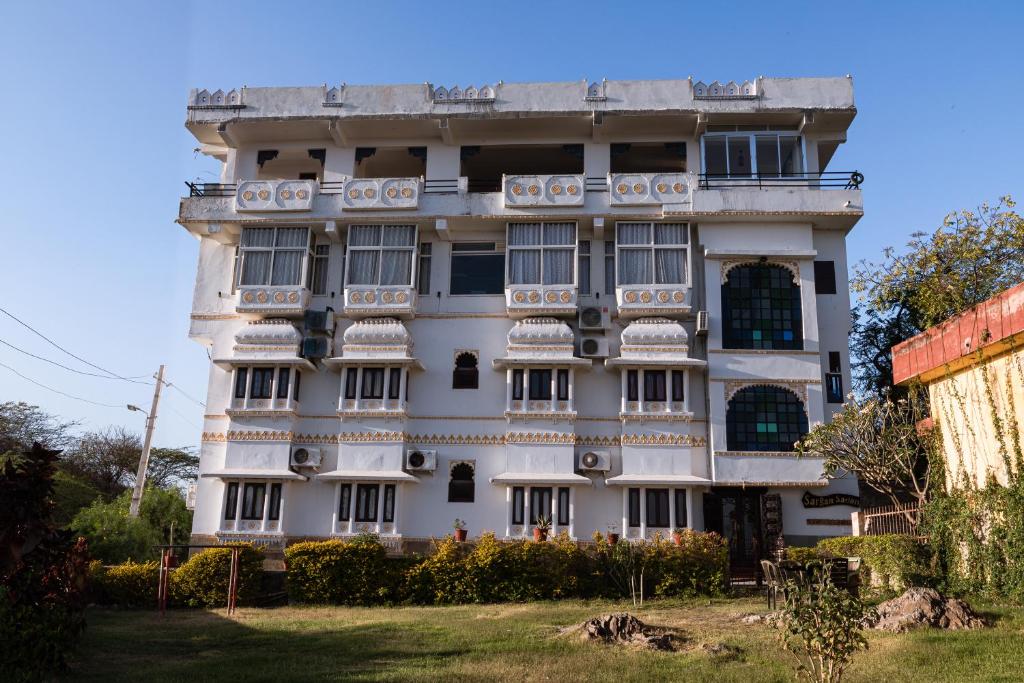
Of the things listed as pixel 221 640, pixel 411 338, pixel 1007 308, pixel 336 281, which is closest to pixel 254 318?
pixel 336 281

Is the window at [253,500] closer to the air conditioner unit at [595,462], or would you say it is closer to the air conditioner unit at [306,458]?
the air conditioner unit at [306,458]

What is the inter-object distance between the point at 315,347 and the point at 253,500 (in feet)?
14.6

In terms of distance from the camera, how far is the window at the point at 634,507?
24078mm

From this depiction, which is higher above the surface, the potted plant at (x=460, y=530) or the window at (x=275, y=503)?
the window at (x=275, y=503)

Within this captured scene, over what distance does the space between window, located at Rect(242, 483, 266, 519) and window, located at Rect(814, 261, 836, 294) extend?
1627cm

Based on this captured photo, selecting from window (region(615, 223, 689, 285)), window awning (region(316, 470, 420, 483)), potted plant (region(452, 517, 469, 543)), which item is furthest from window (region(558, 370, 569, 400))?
window awning (region(316, 470, 420, 483))

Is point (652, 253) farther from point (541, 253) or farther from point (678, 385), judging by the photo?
point (678, 385)

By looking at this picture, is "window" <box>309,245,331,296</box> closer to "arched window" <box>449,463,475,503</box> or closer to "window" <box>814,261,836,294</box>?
"arched window" <box>449,463,475,503</box>

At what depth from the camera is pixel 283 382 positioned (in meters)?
25.7

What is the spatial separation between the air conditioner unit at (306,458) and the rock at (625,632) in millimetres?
12310

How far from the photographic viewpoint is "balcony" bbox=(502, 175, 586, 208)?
26078mm

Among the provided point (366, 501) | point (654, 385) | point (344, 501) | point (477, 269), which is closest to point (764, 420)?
point (654, 385)

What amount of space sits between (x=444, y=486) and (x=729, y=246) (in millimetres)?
10212

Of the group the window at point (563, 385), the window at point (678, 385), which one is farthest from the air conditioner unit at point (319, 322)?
the window at point (678, 385)
